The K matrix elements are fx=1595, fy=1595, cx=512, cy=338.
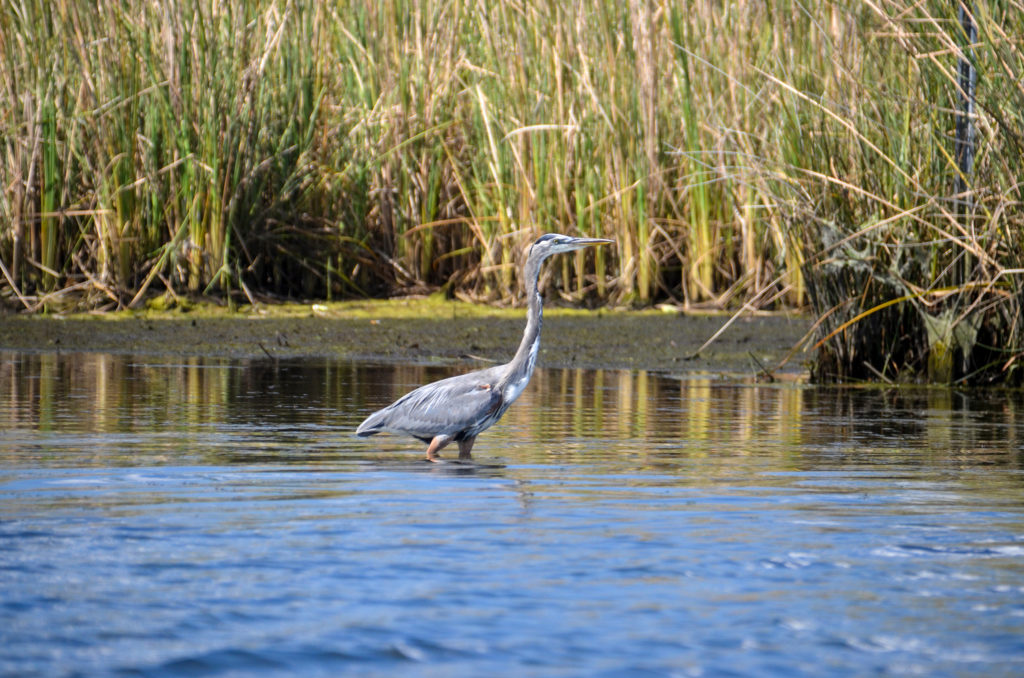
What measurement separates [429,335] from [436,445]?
5.11m

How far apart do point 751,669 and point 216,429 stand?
4104 mm

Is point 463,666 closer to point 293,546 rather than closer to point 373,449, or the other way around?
point 293,546

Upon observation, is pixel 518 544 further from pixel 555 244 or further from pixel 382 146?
pixel 382 146

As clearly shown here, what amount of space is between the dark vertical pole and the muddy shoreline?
1976mm

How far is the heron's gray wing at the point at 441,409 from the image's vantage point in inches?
254

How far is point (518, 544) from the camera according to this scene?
453cm

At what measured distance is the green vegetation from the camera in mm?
11914

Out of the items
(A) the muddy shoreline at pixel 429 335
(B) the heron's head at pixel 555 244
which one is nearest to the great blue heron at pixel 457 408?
(B) the heron's head at pixel 555 244

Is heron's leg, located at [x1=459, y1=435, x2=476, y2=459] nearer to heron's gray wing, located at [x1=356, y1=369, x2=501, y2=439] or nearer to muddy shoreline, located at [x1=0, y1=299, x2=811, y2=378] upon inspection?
heron's gray wing, located at [x1=356, y1=369, x2=501, y2=439]

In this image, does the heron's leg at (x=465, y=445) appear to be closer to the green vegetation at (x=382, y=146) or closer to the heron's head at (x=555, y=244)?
the heron's head at (x=555, y=244)

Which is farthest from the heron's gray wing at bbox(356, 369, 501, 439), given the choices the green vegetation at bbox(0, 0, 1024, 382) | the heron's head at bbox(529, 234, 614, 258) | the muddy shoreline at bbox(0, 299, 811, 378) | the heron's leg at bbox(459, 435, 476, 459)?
the green vegetation at bbox(0, 0, 1024, 382)

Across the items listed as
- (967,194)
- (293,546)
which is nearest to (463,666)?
(293,546)

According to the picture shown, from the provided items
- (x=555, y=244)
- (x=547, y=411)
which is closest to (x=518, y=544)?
(x=555, y=244)

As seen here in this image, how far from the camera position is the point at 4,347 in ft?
36.0
